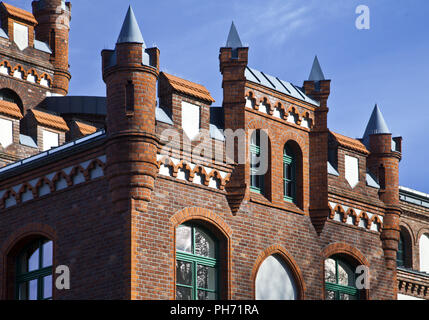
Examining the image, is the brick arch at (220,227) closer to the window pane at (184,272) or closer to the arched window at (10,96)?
the window pane at (184,272)

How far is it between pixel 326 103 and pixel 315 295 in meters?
5.66

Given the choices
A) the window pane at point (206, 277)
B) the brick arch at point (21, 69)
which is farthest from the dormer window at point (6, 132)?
the window pane at point (206, 277)

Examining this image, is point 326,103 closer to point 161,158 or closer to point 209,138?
point 209,138

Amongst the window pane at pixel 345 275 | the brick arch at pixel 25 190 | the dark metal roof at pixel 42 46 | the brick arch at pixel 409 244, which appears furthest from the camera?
the dark metal roof at pixel 42 46

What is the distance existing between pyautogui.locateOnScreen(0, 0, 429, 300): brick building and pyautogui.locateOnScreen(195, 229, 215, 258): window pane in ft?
0.13

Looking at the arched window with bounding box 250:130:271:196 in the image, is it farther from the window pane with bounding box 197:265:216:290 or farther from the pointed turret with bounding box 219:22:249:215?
the window pane with bounding box 197:265:216:290

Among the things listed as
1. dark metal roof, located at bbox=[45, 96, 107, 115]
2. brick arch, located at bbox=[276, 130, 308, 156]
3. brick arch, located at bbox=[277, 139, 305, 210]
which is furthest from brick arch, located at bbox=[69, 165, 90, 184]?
dark metal roof, located at bbox=[45, 96, 107, 115]

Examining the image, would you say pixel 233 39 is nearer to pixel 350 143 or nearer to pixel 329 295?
pixel 350 143

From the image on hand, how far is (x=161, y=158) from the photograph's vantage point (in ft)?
88.8

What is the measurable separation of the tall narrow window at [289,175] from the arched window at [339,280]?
2217 mm

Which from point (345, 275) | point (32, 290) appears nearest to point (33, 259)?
point (32, 290)

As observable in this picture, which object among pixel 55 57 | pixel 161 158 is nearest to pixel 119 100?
pixel 161 158

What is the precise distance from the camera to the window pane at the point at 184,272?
27.1m
